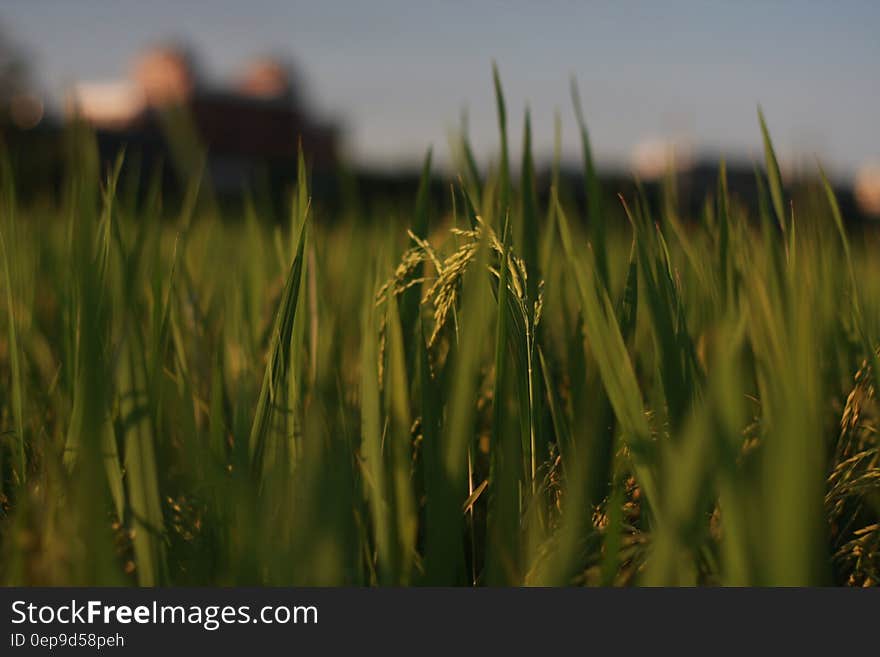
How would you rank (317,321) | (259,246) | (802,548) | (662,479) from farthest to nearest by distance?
(259,246) < (317,321) < (662,479) < (802,548)

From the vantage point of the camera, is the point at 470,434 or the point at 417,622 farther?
the point at 470,434

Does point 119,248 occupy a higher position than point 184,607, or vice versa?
point 119,248

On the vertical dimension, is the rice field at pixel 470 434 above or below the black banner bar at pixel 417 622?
above

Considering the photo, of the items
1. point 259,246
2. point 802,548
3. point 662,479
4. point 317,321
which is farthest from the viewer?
point 259,246

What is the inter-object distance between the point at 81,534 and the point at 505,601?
21 cm

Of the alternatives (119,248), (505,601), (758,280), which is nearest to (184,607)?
(505,601)

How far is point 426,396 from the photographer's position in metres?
0.44

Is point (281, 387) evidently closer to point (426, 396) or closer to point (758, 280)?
point (426, 396)

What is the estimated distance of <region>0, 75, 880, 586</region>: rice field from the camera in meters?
0.32

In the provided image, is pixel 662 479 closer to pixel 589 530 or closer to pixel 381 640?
pixel 589 530

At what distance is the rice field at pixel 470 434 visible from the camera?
1.05 feet

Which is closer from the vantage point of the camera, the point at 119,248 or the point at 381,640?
the point at 381,640

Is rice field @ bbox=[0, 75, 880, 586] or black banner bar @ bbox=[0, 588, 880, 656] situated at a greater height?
rice field @ bbox=[0, 75, 880, 586]

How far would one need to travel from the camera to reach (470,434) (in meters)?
0.47
